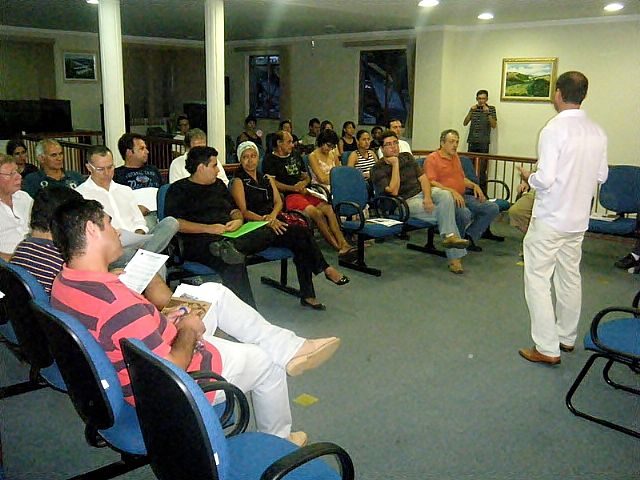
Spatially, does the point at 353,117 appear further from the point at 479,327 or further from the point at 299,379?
the point at 299,379

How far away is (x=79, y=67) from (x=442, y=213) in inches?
350

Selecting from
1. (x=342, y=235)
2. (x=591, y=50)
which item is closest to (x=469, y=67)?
(x=591, y=50)

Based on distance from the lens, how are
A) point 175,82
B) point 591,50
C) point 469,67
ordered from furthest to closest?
point 175,82
point 469,67
point 591,50

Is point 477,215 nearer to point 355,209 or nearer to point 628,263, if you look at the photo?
point 355,209

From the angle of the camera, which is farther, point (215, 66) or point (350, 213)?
point (215, 66)

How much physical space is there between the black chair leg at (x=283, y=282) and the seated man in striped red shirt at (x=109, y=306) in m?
2.46

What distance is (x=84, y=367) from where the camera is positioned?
1.89 m

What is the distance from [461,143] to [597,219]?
424 cm

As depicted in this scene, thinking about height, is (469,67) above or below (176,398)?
above

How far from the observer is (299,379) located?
3.39 m

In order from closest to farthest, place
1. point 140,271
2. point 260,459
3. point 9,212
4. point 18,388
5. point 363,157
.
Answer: point 260,459
point 140,271
point 18,388
point 9,212
point 363,157

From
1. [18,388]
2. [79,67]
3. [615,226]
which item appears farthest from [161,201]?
[79,67]

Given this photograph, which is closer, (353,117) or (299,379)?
(299,379)

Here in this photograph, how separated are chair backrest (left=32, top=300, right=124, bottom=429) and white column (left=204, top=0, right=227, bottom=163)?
4.64 meters
